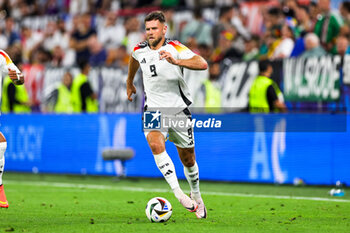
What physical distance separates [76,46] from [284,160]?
1000cm

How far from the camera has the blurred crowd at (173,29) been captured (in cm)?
1606

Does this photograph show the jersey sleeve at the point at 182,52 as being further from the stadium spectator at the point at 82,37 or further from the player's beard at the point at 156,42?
the stadium spectator at the point at 82,37

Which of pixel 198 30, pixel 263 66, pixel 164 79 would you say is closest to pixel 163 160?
pixel 164 79

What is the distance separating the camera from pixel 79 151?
16.1 metres

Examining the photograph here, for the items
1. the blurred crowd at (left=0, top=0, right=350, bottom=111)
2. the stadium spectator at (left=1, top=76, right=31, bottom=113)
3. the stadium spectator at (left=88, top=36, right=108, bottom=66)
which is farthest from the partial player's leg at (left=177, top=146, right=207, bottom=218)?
the stadium spectator at (left=88, top=36, right=108, bottom=66)

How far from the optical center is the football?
333 inches

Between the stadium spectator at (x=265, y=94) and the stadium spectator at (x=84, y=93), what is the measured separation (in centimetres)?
473

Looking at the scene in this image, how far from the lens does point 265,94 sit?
14539mm

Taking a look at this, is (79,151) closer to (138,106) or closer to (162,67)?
(138,106)

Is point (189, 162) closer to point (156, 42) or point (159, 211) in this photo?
point (159, 211)

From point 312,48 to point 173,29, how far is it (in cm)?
546

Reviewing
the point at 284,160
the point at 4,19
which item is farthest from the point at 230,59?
the point at 4,19

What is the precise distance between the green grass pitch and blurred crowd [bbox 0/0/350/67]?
3827mm

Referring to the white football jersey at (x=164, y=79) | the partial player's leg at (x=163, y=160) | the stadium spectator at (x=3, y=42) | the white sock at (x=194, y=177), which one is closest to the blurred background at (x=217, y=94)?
the stadium spectator at (x=3, y=42)
